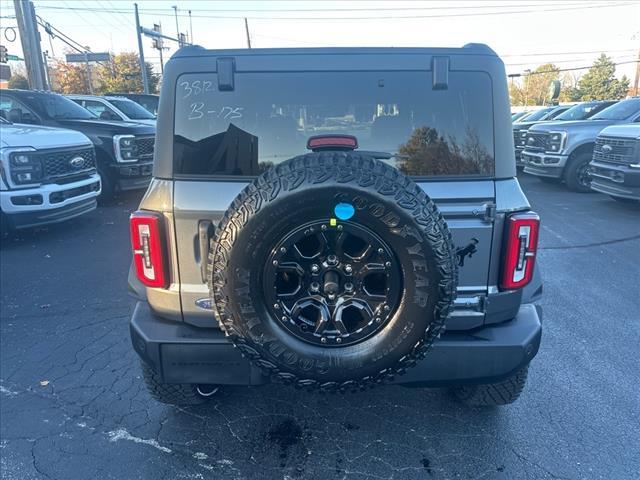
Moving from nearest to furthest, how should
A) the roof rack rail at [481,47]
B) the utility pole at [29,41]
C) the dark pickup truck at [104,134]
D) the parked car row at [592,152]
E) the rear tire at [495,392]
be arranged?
the roof rack rail at [481,47] < the rear tire at [495,392] < the parked car row at [592,152] < the dark pickup truck at [104,134] < the utility pole at [29,41]

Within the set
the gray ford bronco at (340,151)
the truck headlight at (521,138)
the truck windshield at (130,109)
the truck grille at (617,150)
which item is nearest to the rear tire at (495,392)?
the gray ford bronco at (340,151)

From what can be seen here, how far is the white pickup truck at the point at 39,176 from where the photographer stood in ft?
18.7

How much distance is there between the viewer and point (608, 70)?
173ft

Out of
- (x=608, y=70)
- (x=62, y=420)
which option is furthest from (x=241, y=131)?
(x=608, y=70)

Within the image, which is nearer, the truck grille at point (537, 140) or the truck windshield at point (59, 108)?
the truck windshield at point (59, 108)

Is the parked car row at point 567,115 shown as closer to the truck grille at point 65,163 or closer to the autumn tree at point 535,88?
the truck grille at point 65,163

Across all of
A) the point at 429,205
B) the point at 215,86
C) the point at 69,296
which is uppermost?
the point at 215,86

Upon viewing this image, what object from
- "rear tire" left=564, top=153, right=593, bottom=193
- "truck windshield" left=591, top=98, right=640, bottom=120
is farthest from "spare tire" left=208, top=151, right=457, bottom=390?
"truck windshield" left=591, top=98, right=640, bottom=120

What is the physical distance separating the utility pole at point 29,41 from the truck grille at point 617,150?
16.7 m

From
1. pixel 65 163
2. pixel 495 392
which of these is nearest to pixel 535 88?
pixel 65 163

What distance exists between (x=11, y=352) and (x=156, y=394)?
162cm

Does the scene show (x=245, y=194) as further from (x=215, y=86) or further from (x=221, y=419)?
(x=221, y=419)

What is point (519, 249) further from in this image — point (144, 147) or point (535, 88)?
point (535, 88)

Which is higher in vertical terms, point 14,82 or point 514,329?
point 14,82
